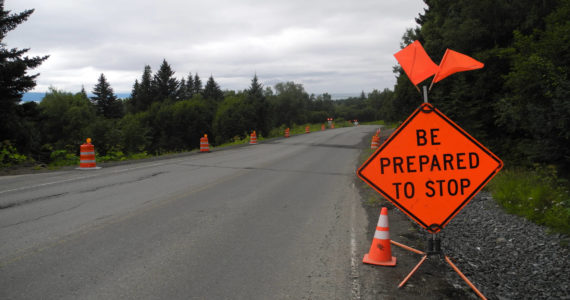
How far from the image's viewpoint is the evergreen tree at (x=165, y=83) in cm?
9225

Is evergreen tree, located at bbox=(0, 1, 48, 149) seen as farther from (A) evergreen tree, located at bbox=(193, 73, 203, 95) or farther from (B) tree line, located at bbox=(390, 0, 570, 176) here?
(A) evergreen tree, located at bbox=(193, 73, 203, 95)

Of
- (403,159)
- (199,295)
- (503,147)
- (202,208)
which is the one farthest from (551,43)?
(199,295)

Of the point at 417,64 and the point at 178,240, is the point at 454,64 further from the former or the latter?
the point at 178,240

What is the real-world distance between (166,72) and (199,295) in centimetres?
9565

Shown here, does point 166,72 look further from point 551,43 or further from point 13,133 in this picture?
point 551,43

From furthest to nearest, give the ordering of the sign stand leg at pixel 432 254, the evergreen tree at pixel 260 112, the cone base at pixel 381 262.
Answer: the evergreen tree at pixel 260 112, the cone base at pixel 381 262, the sign stand leg at pixel 432 254

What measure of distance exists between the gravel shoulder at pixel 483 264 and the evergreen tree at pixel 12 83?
906 inches

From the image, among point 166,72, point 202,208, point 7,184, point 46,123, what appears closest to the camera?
point 202,208

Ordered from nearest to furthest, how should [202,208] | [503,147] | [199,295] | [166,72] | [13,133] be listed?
[199,295] < [202,208] < [503,147] < [13,133] < [166,72]

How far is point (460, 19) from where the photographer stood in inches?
808

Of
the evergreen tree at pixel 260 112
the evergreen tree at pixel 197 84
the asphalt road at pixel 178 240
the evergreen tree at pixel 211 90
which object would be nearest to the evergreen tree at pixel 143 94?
the evergreen tree at pixel 211 90

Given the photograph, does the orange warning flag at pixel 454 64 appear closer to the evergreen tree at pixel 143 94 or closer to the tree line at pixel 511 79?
the tree line at pixel 511 79

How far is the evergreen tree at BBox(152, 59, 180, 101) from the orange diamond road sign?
92.8 meters

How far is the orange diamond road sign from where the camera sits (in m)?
4.70
